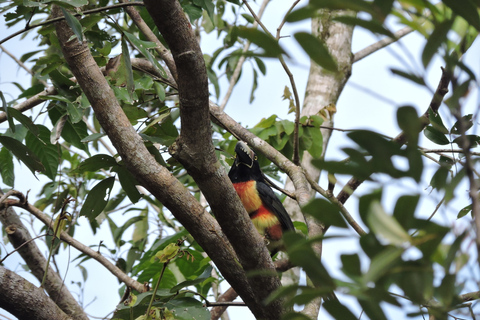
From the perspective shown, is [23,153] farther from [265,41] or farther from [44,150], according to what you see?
[265,41]

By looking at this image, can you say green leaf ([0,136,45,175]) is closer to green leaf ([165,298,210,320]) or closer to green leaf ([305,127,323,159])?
green leaf ([165,298,210,320])

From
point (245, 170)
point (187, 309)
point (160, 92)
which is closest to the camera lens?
point (187, 309)

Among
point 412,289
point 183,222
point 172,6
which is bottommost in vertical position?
point 412,289

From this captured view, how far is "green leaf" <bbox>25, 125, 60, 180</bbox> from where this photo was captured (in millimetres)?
2822

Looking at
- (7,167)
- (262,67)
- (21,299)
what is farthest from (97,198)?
(262,67)

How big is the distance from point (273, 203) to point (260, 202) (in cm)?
9

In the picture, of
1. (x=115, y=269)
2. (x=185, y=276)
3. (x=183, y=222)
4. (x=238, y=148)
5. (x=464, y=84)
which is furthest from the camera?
(x=185, y=276)

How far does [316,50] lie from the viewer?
2.06 ft

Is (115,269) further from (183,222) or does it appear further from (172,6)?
(172,6)

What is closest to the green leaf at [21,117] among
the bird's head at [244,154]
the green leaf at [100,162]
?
the green leaf at [100,162]

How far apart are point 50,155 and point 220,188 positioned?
5.34 ft

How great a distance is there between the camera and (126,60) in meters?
2.33

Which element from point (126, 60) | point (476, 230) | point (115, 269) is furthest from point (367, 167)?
point (115, 269)

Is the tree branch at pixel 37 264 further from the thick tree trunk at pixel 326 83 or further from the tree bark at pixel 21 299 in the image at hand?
the thick tree trunk at pixel 326 83
